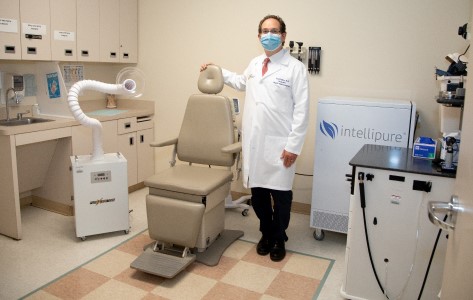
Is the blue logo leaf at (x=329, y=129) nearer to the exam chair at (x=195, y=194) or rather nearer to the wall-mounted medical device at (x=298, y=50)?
the exam chair at (x=195, y=194)

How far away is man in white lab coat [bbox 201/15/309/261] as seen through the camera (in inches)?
106

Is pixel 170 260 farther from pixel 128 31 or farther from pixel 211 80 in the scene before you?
pixel 128 31

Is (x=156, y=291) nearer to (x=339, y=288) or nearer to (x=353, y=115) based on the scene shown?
(x=339, y=288)

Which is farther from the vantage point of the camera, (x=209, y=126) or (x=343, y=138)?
(x=209, y=126)

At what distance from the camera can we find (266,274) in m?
2.61


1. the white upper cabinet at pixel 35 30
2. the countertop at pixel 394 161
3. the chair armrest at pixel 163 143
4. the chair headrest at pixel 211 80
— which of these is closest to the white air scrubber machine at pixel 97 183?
the chair armrest at pixel 163 143

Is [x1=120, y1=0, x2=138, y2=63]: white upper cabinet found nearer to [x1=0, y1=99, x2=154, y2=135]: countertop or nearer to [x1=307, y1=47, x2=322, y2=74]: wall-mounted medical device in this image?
[x1=0, y1=99, x2=154, y2=135]: countertop

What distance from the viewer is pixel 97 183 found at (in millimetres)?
2961

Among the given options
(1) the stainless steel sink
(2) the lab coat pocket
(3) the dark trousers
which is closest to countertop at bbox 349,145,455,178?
(2) the lab coat pocket

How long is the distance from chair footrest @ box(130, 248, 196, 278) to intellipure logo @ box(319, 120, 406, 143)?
1.31 meters

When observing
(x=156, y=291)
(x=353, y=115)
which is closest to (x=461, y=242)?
(x=156, y=291)

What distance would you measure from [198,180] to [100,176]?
2.62 ft

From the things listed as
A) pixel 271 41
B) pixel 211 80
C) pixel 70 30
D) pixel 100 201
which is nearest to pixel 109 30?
pixel 70 30

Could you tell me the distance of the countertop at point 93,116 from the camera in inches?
113
